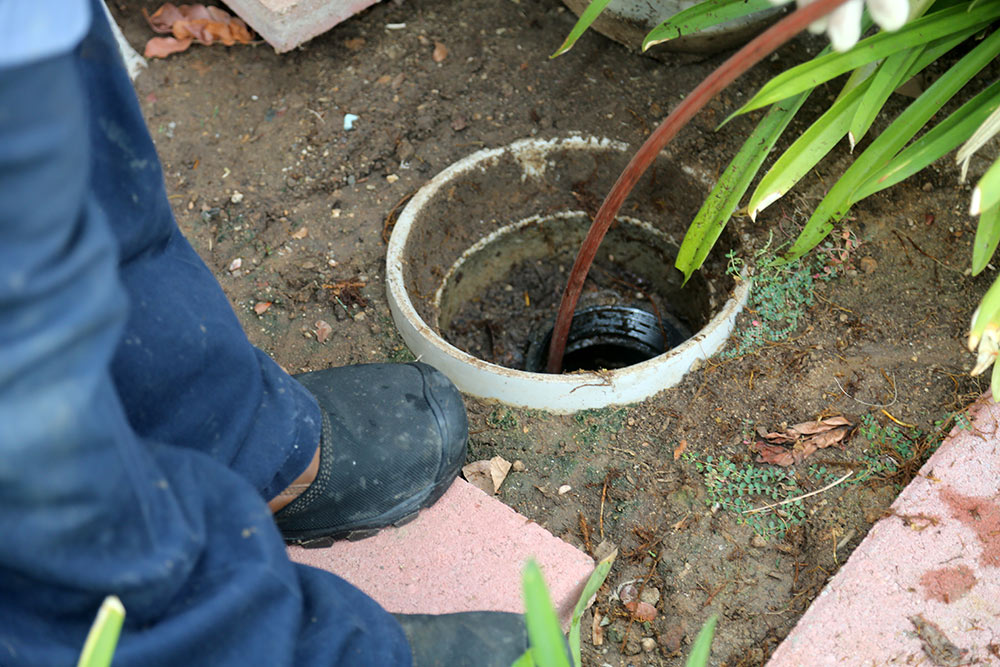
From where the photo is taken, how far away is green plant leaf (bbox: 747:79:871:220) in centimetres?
157

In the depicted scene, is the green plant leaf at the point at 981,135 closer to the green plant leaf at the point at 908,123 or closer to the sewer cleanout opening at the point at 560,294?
the green plant leaf at the point at 908,123

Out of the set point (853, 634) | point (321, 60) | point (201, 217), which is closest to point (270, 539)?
point (853, 634)

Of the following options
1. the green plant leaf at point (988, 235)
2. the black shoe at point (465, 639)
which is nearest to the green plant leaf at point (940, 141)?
the green plant leaf at point (988, 235)

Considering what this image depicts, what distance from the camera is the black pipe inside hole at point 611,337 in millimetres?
2289

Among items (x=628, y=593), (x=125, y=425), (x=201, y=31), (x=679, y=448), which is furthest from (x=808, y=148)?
(x=201, y=31)

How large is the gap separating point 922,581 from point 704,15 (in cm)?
113

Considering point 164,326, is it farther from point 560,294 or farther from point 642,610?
point 560,294

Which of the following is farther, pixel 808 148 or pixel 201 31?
pixel 201 31

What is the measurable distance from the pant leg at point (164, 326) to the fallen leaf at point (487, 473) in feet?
1.73

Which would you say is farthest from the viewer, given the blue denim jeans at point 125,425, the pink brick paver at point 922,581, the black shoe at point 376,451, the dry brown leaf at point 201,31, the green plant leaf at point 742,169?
the dry brown leaf at point 201,31

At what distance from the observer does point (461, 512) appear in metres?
1.55

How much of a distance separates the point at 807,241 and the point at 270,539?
1.24m

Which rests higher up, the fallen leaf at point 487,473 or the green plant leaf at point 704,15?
the green plant leaf at point 704,15

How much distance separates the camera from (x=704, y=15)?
172 cm
